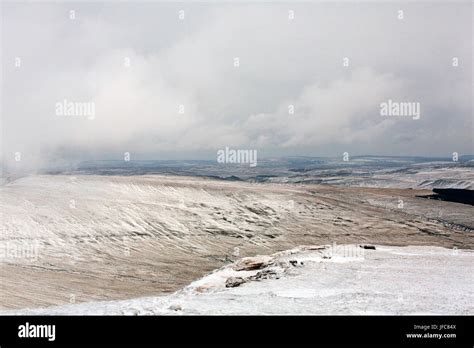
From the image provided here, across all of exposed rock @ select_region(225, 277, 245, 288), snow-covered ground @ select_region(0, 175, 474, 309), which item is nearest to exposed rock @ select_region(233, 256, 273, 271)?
exposed rock @ select_region(225, 277, 245, 288)

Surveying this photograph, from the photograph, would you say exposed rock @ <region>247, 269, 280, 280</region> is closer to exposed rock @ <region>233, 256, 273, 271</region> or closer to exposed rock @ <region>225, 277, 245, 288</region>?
exposed rock @ <region>225, 277, 245, 288</region>

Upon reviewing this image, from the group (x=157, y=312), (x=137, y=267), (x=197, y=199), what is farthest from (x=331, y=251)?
(x=197, y=199)

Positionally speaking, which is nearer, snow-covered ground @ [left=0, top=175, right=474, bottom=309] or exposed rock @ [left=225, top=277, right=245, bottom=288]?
exposed rock @ [left=225, top=277, right=245, bottom=288]

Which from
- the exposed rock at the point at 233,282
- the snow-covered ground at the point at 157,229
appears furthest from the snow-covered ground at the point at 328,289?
the snow-covered ground at the point at 157,229

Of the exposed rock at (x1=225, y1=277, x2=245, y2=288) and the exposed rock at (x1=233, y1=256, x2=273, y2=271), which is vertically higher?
the exposed rock at (x1=225, y1=277, x2=245, y2=288)

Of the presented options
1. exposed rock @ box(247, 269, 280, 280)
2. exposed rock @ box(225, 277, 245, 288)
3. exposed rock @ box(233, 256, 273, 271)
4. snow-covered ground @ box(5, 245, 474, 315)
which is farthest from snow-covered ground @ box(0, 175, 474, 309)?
snow-covered ground @ box(5, 245, 474, 315)

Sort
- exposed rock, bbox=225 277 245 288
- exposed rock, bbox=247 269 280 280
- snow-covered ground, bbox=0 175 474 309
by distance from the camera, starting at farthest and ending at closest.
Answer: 1. snow-covered ground, bbox=0 175 474 309
2. exposed rock, bbox=247 269 280 280
3. exposed rock, bbox=225 277 245 288

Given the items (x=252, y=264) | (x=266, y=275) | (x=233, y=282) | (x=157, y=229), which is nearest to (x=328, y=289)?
(x=266, y=275)

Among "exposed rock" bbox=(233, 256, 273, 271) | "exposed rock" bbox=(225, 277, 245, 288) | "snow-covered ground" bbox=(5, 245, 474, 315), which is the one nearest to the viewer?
"snow-covered ground" bbox=(5, 245, 474, 315)
